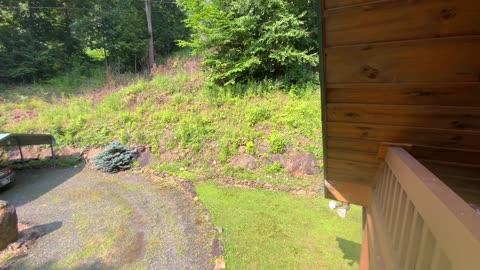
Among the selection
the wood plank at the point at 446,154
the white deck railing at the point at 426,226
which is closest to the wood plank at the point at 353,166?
the wood plank at the point at 446,154

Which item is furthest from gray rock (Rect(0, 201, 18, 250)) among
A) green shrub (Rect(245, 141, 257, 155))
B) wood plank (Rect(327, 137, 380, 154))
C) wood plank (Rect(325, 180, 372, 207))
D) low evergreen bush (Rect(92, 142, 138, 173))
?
wood plank (Rect(327, 137, 380, 154))

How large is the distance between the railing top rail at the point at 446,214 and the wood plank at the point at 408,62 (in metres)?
0.43

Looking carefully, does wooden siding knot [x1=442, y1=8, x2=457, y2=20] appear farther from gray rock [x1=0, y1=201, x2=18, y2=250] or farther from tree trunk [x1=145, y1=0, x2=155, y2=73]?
tree trunk [x1=145, y1=0, x2=155, y2=73]

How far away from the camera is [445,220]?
2.22 feet

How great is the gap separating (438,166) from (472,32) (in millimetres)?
1041

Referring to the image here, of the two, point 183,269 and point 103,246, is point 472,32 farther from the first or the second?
point 103,246

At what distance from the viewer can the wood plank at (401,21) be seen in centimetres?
92

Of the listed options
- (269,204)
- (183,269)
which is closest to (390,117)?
(183,269)

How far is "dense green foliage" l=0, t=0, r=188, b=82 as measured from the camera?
1185 cm

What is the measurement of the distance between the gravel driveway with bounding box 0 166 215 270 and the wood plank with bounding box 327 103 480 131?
3118mm

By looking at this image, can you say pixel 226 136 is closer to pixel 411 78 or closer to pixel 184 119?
pixel 184 119

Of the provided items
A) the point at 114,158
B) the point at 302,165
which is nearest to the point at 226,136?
the point at 302,165

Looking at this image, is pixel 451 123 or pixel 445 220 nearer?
pixel 445 220

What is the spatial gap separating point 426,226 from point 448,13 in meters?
0.77
